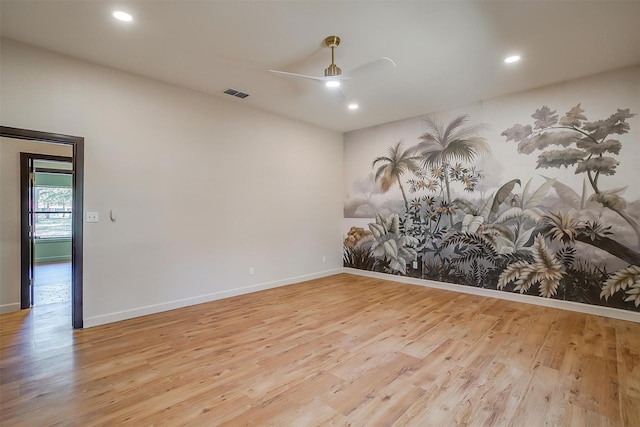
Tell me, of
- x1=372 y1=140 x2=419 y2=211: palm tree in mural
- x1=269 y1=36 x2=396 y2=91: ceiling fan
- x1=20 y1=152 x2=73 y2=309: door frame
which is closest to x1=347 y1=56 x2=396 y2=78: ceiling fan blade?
x1=269 y1=36 x2=396 y2=91: ceiling fan

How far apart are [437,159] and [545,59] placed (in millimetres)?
2052

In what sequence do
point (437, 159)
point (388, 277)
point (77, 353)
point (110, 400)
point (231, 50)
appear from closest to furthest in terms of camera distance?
point (110, 400)
point (77, 353)
point (231, 50)
point (437, 159)
point (388, 277)

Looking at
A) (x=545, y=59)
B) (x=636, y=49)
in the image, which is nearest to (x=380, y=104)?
(x=545, y=59)

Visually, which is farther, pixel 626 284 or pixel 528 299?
pixel 528 299

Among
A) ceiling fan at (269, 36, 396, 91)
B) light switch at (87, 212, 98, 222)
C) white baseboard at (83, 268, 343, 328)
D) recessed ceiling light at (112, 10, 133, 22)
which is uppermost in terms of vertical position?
recessed ceiling light at (112, 10, 133, 22)

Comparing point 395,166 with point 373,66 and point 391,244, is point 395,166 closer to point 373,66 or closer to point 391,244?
point 391,244

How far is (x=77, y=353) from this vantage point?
2.74 metres

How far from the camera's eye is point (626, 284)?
3.61m

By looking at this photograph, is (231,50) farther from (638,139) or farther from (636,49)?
(638,139)

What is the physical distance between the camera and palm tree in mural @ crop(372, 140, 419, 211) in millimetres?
5554

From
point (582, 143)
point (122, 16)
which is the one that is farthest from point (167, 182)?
point (582, 143)

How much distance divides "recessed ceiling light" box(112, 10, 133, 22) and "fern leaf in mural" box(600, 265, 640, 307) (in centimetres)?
608

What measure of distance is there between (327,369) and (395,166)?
423 centimetres

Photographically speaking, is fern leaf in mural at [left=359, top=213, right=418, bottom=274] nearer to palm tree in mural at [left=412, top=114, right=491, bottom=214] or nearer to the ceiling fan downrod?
palm tree in mural at [left=412, top=114, right=491, bottom=214]
